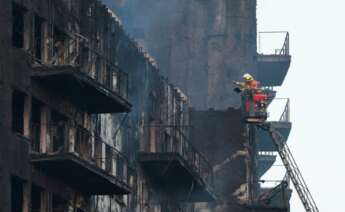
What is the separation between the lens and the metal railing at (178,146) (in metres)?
70.4

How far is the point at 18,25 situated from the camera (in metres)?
54.2

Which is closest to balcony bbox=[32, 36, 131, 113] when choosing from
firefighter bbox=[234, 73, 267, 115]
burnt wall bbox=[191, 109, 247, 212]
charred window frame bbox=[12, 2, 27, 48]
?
charred window frame bbox=[12, 2, 27, 48]

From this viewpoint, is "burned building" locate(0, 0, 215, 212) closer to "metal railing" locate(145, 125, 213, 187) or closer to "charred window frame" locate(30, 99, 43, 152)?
"charred window frame" locate(30, 99, 43, 152)

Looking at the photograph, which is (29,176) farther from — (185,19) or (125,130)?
(185,19)

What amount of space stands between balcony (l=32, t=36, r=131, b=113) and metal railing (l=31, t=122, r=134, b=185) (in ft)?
3.00

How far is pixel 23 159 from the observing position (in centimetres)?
5306

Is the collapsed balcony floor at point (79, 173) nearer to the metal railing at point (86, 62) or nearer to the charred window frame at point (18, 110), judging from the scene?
the charred window frame at point (18, 110)

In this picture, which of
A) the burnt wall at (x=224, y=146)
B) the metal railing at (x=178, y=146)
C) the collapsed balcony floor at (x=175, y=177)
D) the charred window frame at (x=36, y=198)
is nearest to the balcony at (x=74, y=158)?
the charred window frame at (x=36, y=198)

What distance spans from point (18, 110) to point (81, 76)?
2055 mm

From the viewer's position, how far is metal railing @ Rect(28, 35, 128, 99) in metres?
55.9

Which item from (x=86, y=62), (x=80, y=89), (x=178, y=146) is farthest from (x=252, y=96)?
(x=80, y=89)

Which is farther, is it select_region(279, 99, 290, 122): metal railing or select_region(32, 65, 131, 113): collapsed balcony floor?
select_region(279, 99, 290, 122): metal railing

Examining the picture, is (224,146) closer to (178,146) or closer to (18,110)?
(178,146)

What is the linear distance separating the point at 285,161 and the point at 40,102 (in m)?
28.9
